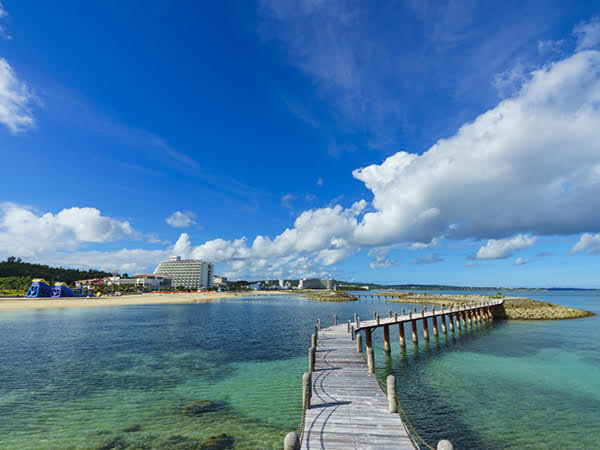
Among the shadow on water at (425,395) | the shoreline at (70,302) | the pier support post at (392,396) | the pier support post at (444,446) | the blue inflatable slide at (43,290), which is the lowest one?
the shadow on water at (425,395)

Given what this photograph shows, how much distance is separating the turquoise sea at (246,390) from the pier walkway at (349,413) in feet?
8.59

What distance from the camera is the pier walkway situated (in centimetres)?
895

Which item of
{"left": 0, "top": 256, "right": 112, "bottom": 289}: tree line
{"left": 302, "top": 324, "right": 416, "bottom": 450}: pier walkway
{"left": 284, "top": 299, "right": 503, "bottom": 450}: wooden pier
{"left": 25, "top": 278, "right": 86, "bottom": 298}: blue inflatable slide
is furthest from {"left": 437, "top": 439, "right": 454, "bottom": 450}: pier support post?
{"left": 0, "top": 256, "right": 112, "bottom": 289}: tree line

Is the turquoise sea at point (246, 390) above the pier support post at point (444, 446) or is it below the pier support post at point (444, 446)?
below

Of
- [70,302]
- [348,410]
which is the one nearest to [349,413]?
[348,410]

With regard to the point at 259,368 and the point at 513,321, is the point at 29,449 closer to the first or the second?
the point at 259,368

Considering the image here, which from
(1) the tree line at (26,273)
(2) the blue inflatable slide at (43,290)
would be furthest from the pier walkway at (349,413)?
(1) the tree line at (26,273)

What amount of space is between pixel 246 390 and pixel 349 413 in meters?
9.85

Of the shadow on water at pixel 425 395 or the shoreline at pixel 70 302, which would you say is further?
the shoreline at pixel 70 302

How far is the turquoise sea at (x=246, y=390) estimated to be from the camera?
13094 millimetres

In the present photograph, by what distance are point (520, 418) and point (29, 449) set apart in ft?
74.2

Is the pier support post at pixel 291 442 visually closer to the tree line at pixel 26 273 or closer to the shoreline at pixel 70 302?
the shoreline at pixel 70 302

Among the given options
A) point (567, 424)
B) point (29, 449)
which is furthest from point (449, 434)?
point (29, 449)

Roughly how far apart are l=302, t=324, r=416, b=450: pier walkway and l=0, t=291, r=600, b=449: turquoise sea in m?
2.62
